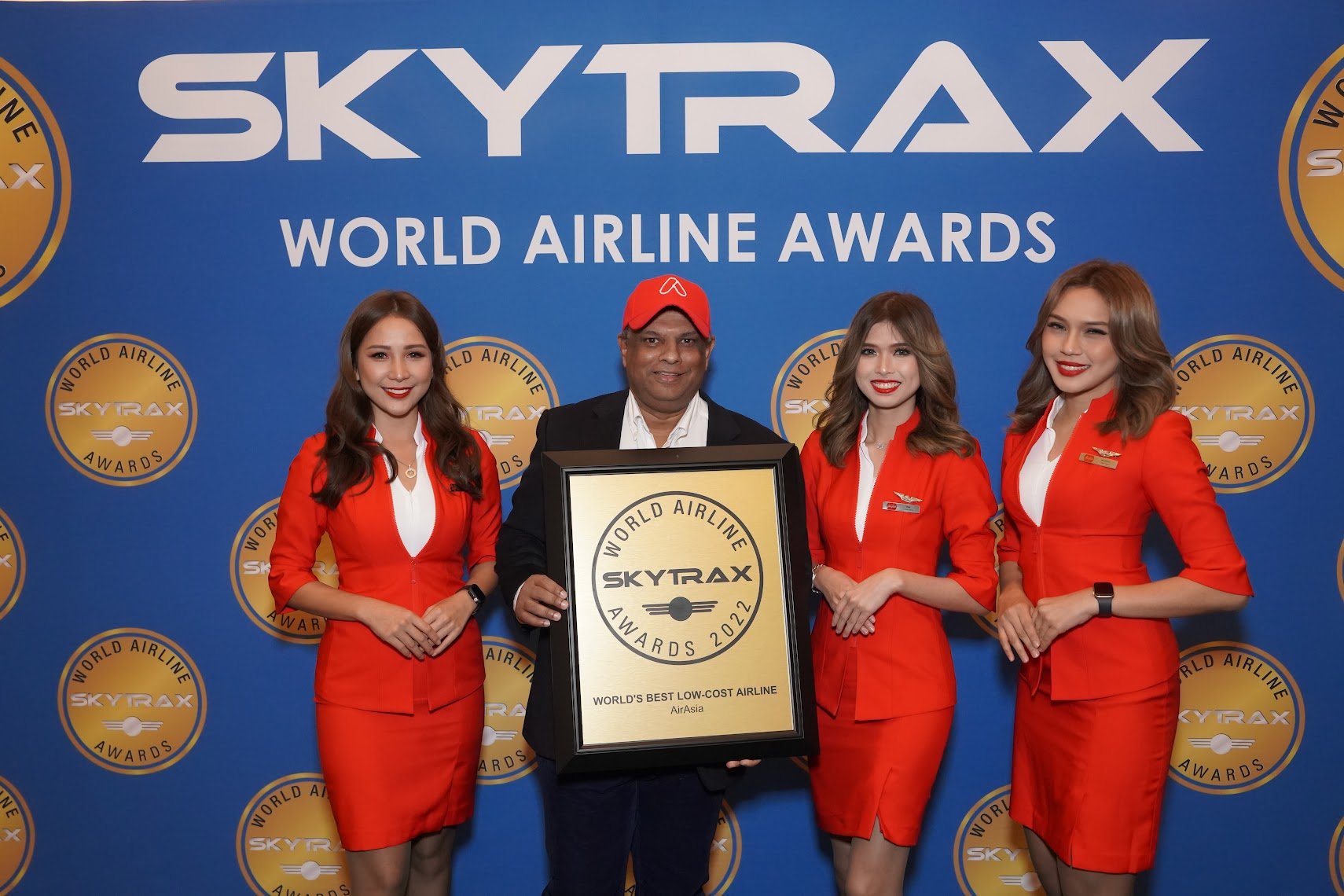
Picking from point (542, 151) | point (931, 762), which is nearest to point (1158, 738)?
point (931, 762)

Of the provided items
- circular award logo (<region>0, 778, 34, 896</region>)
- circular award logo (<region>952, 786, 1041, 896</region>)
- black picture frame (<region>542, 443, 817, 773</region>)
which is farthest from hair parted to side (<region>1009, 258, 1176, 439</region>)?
circular award logo (<region>0, 778, 34, 896</region>)

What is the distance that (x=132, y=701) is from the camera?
127 inches

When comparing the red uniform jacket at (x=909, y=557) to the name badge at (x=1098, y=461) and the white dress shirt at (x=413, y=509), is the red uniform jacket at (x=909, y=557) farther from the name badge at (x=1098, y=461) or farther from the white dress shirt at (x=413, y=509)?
the white dress shirt at (x=413, y=509)

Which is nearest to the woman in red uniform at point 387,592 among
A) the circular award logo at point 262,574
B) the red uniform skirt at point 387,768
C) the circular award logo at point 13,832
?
the red uniform skirt at point 387,768

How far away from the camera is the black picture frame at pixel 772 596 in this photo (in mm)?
2018

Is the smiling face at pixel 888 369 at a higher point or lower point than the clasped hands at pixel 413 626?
higher

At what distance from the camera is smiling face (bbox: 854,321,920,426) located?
2.38 metres

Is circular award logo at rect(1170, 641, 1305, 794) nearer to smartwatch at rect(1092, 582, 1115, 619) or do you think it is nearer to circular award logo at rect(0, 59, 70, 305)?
smartwatch at rect(1092, 582, 1115, 619)

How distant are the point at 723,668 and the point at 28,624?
2.51 meters

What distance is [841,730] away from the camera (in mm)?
2398

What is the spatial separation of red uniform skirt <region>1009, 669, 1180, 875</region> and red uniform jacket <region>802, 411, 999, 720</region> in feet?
1.02

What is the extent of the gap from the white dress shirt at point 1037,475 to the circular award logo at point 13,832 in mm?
A: 3342

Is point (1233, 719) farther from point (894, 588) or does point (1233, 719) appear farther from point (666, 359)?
point (666, 359)

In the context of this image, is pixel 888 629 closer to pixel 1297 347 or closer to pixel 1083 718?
pixel 1083 718
